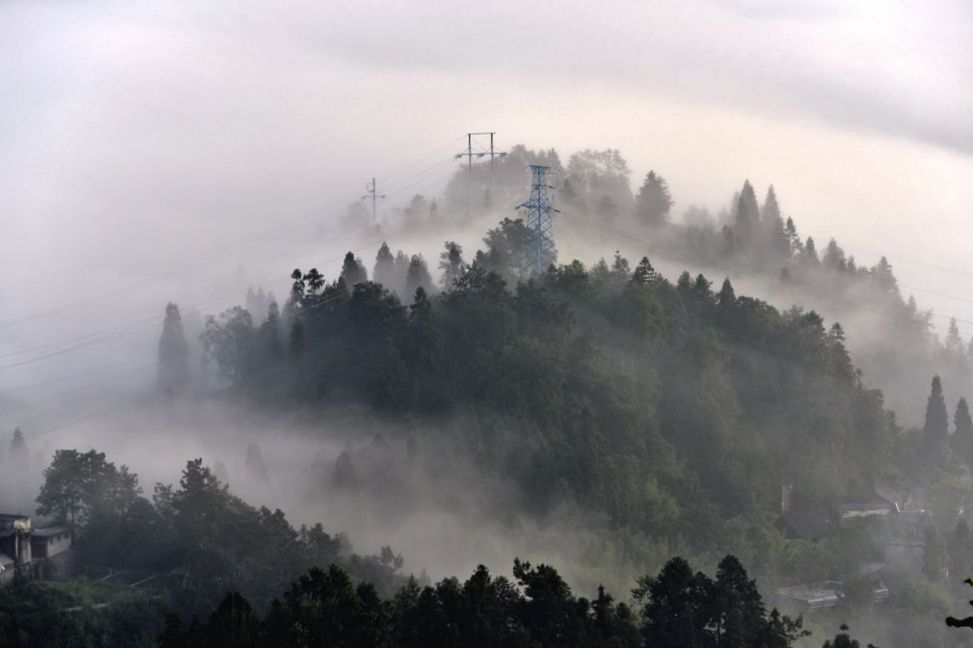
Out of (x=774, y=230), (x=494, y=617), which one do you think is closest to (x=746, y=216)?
(x=774, y=230)

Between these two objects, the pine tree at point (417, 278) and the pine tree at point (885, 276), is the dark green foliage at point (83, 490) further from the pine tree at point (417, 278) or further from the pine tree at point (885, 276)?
the pine tree at point (885, 276)

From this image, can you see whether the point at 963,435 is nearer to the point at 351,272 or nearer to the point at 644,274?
the point at 644,274

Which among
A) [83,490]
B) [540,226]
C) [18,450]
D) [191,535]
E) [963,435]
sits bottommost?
[191,535]

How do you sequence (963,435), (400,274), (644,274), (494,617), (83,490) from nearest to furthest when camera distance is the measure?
(494,617), (83,490), (644,274), (963,435), (400,274)

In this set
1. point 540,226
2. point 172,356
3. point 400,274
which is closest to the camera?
point 540,226

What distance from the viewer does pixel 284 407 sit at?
115062 millimetres

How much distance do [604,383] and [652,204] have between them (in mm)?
35450

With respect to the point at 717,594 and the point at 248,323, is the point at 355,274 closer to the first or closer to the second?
the point at 248,323

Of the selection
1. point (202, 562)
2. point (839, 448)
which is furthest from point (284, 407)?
point (839, 448)

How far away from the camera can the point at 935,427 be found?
419 ft

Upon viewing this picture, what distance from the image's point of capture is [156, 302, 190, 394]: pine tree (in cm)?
13400

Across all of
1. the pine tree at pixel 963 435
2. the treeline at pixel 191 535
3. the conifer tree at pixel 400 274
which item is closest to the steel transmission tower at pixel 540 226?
the conifer tree at pixel 400 274

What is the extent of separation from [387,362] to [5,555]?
2575cm

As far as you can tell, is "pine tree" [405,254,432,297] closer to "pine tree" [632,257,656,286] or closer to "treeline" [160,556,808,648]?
"pine tree" [632,257,656,286]
